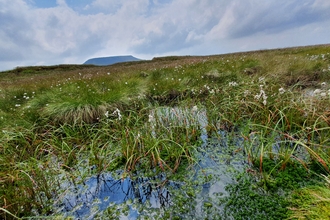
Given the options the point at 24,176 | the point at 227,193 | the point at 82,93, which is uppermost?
the point at 82,93

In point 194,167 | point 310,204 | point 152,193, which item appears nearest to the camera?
point 310,204

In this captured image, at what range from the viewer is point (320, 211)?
2158 mm

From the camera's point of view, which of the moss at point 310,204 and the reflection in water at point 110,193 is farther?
the reflection in water at point 110,193

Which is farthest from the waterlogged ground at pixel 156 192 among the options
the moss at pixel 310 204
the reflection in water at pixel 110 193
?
the moss at pixel 310 204

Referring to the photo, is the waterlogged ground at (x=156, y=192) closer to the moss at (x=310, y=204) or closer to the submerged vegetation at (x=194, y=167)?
the submerged vegetation at (x=194, y=167)

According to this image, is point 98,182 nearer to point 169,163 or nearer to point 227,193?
point 169,163

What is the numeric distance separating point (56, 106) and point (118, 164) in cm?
358

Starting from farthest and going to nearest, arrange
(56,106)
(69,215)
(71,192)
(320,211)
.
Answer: (56,106)
(71,192)
(69,215)
(320,211)

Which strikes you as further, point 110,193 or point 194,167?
point 194,167

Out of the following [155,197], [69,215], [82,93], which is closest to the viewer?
[69,215]

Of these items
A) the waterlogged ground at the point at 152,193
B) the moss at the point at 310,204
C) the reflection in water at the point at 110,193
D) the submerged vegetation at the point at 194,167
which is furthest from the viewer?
the reflection in water at the point at 110,193

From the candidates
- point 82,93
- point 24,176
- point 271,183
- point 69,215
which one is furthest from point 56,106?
point 271,183

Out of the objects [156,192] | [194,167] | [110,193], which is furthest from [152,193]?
[194,167]

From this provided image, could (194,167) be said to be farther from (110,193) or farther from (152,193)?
(110,193)
